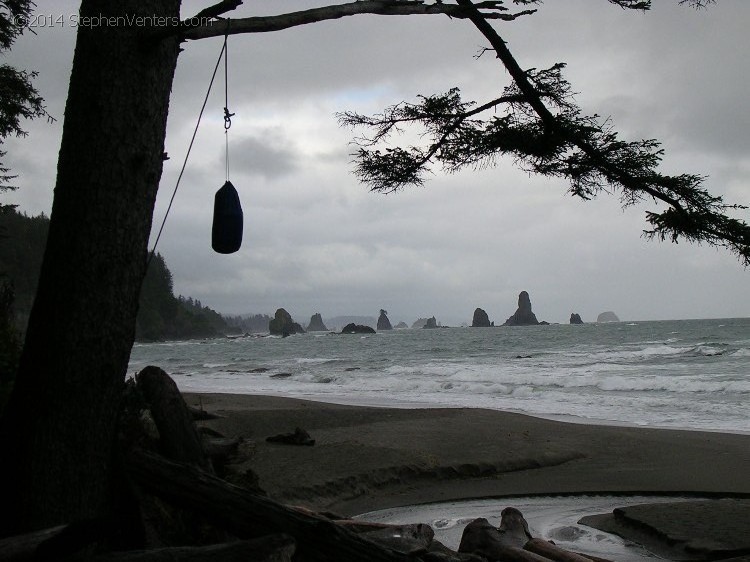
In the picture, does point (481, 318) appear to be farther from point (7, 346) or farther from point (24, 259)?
point (7, 346)

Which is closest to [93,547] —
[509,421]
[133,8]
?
[133,8]

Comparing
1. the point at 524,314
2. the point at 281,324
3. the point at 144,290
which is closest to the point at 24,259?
the point at 144,290

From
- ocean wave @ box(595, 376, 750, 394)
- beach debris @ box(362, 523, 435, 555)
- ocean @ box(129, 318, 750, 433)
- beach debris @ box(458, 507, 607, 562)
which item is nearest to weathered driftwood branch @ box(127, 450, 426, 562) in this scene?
beach debris @ box(362, 523, 435, 555)

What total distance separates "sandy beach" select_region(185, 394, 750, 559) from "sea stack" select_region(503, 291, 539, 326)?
123496 mm

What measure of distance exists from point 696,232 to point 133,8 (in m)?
4.46

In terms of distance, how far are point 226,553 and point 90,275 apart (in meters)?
1.37

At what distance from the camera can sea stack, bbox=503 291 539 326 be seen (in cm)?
13088

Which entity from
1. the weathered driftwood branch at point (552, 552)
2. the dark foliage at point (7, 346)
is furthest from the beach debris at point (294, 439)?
the weathered driftwood branch at point (552, 552)

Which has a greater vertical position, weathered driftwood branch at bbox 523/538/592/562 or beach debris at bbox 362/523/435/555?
beach debris at bbox 362/523/435/555

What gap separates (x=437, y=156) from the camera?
6.36m

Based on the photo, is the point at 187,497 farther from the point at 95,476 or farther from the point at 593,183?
the point at 593,183

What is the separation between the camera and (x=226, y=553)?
8.12 ft

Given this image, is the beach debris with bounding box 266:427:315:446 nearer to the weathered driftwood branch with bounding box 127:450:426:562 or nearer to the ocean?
the weathered driftwood branch with bounding box 127:450:426:562

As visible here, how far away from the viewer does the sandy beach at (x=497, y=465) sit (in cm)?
511
